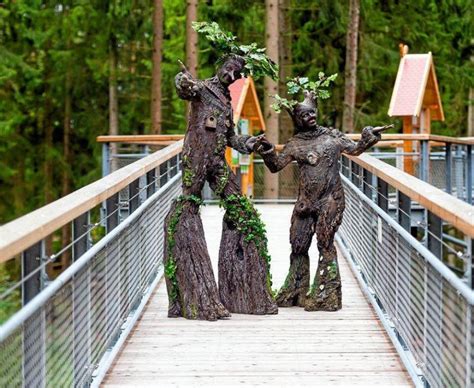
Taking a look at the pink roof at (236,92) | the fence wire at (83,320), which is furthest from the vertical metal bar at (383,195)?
the pink roof at (236,92)

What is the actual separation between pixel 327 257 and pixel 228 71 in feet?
5.24

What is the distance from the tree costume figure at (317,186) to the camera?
8.28m

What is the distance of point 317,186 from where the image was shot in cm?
832

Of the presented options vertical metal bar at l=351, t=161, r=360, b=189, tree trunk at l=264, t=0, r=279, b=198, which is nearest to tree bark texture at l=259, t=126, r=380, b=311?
vertical metal bar at l=351, t=161, r=360, b=189

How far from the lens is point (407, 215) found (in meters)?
6.95

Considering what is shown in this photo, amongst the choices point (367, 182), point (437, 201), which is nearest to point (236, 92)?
point (367, 182)

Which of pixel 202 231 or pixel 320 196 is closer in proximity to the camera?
pixel 202 231

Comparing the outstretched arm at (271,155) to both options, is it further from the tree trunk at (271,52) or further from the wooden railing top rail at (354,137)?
the tree trunk at (271,52)

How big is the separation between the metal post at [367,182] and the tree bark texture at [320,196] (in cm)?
109

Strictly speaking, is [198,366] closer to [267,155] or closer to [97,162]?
[267,155]

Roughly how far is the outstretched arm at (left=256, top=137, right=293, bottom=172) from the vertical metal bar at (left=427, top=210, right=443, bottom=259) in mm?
2388

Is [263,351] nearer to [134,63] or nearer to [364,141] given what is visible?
[364,141]

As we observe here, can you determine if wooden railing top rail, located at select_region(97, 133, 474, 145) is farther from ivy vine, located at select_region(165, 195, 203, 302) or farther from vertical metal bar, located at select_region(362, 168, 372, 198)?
ivy vine, located at select_region(165, 195, 203, 302)

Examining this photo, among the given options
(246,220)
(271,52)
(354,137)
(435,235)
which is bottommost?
(246,220)
